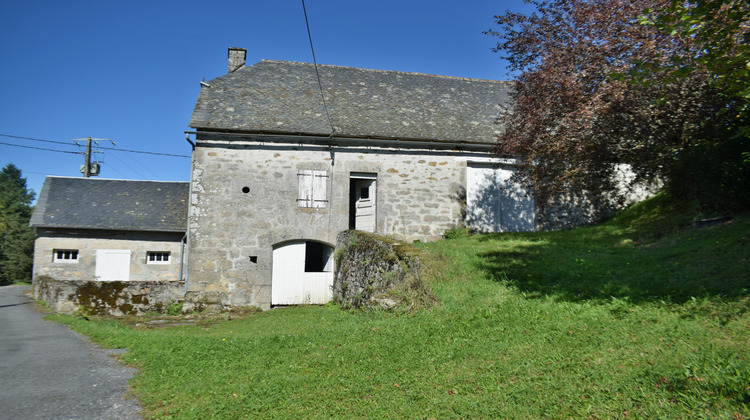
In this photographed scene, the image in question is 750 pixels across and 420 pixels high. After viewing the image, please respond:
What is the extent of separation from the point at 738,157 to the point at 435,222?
24.0 ft

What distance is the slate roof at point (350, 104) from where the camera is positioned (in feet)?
42.6

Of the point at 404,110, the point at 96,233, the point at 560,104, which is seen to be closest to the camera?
the point at 560,104

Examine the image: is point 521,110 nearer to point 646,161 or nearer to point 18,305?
point 646,161

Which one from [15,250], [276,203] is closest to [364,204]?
[276,203]

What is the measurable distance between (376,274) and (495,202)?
6.62 metres

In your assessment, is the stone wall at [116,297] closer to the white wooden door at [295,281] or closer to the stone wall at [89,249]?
the white wooden door at [295,281]

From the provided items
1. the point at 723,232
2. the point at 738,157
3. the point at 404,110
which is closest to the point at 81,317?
the point at 404,110

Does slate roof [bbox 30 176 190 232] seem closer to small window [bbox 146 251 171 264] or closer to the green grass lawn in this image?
small window [bbox 146 251 171 264]

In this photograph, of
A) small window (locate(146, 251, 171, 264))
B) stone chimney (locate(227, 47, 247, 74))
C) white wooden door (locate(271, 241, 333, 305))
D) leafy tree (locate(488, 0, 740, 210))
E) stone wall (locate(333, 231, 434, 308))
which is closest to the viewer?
stone wall (locate(333, 231, 434, 308))

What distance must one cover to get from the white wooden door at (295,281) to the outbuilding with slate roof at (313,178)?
0.09ft

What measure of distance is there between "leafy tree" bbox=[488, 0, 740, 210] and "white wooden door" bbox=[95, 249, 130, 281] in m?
14.4

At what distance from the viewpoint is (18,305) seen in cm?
1530

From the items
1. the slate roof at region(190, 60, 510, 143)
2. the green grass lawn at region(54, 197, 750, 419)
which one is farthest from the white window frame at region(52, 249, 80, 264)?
the green grass lawn at region(54, 197, 750, 419)

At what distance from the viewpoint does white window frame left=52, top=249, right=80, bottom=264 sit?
17.1m
